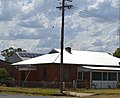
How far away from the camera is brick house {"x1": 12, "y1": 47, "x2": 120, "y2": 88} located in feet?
205

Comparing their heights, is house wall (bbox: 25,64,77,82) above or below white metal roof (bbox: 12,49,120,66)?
below

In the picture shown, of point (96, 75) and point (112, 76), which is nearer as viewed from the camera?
point (96, 75)

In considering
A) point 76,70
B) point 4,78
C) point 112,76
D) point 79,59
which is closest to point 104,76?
point 112,76

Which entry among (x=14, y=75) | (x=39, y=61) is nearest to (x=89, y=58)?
(x=39, y=61)

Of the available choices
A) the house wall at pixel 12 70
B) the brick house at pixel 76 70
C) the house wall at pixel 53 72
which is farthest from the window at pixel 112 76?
the house wall at pixel 12 70

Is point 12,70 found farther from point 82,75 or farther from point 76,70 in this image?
point 82,75

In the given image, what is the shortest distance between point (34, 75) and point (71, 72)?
659 centimetres

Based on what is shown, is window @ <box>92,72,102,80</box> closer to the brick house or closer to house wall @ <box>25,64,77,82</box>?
the brick house

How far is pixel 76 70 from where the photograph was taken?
63938 mm

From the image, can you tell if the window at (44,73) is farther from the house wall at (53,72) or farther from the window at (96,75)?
the window at (96,75)

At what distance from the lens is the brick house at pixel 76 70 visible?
205ft

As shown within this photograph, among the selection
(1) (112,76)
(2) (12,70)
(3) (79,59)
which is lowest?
(1) (112,76)

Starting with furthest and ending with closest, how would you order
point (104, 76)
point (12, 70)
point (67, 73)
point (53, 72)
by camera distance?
point (12, 70), point (104, 76), point (67, 73), point (53, 72)

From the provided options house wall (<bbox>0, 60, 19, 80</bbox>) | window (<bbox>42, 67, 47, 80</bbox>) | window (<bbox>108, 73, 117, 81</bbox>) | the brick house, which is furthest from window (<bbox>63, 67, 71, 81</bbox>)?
house wall (<bbox>0, 60, 19, 80</bbox>)
